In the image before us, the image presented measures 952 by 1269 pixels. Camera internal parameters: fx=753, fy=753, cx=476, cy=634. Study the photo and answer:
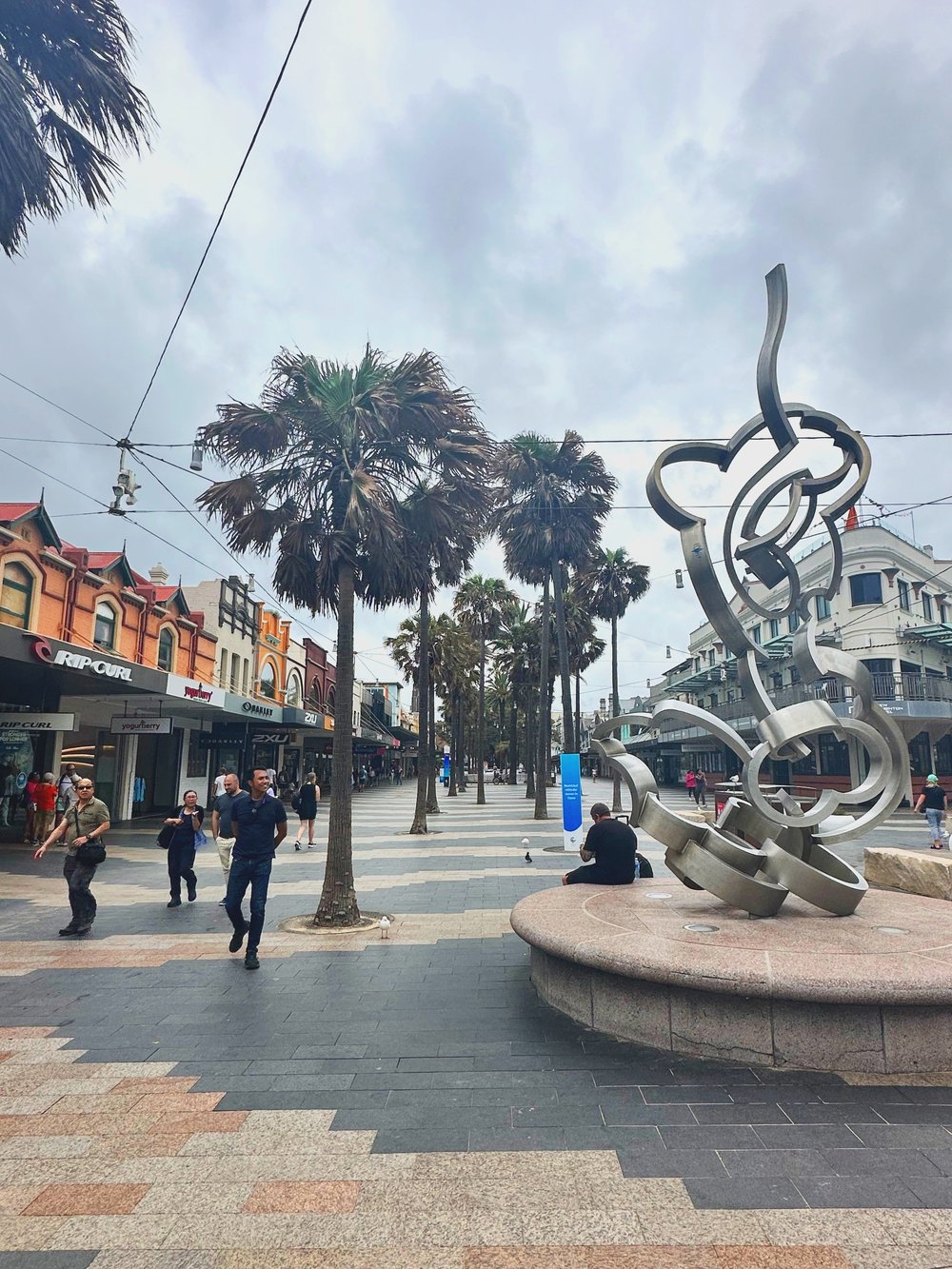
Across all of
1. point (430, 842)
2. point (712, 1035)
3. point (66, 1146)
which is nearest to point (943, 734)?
point (430, 842)

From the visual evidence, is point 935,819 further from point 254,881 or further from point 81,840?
point 81,840

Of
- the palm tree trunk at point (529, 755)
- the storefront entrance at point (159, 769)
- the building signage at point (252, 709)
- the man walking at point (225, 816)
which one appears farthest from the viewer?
the palm tree trunk at point (529, 755)

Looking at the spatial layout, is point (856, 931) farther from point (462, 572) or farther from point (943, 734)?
point (943, 734)

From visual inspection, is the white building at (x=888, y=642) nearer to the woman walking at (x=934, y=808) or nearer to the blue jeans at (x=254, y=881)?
the woman walking at (x=934, y=808)

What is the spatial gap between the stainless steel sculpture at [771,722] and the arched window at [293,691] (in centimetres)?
3290

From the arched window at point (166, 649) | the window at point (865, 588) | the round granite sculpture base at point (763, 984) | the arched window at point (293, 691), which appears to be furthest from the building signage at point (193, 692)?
the window at point (865, 588)

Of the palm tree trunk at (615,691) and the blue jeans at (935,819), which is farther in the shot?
the palm tree trunk at (615,691)

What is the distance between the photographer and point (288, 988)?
6852 mm

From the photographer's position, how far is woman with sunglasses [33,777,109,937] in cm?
871

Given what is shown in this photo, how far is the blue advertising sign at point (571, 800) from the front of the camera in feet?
53.7

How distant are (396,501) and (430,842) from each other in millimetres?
11059

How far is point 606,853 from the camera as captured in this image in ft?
26.7

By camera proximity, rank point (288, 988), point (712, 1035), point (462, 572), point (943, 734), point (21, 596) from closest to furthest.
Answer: point (712, 1035), point (288, 988), point (462, 572), point (21, 596), point (943, 734)

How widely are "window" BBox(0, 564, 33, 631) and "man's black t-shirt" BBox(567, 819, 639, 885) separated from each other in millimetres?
15907
